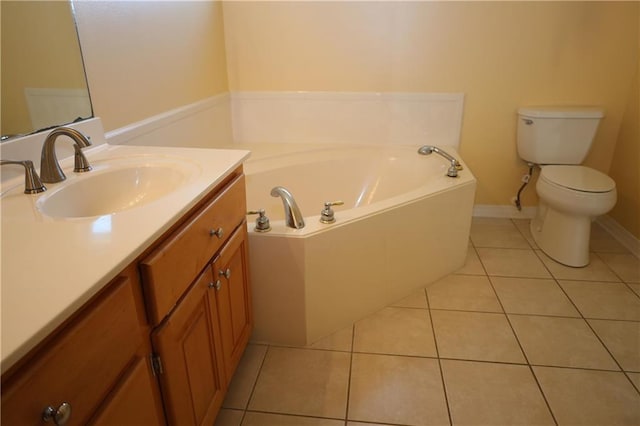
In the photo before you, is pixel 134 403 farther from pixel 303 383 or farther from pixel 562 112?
pixel 562 112

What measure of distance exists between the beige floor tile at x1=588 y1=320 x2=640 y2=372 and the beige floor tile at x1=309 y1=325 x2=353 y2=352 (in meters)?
1.03

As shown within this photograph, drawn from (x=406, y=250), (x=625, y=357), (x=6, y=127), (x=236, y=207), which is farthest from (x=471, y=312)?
(x=6, y=127)

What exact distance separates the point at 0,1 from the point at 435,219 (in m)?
1.74

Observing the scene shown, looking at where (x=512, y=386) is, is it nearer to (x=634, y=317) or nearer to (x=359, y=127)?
(x=634, y=317)

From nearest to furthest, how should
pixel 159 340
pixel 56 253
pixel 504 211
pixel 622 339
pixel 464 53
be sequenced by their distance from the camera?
pixel 56 253 < pixel 159 340 < pixel 622 339 < pixel 464 53 < pixel 504 211

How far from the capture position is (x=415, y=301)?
194 centimetres

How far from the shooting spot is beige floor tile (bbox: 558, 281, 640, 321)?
182 centimetres

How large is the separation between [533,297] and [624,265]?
0.70m

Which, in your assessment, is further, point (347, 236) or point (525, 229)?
point (525, 229)

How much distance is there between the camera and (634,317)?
70.7 inches

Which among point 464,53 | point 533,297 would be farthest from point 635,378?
point 464,53

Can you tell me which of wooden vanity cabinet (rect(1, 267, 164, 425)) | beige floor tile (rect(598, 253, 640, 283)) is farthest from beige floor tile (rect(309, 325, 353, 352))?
beige floor tile (rect(598, 253, 640, 283))

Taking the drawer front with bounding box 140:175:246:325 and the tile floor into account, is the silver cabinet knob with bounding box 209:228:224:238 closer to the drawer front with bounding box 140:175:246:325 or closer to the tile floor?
the drawer front with bounding box 140:175:246:325

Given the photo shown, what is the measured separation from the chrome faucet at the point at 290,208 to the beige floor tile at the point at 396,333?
57cm
